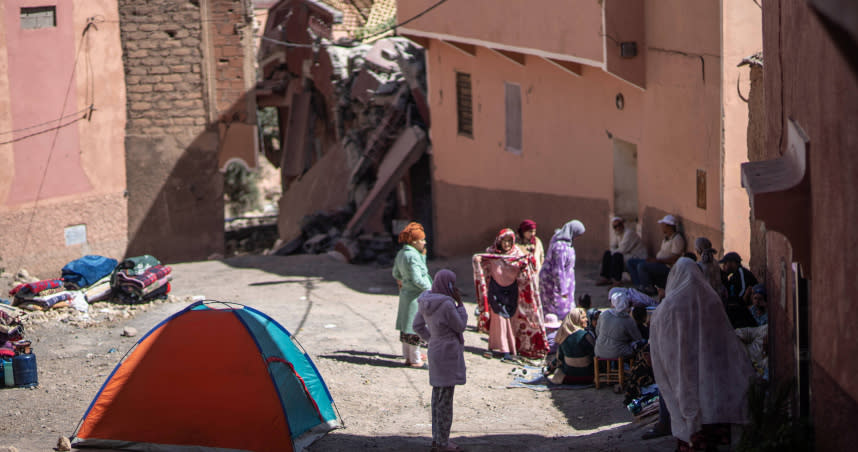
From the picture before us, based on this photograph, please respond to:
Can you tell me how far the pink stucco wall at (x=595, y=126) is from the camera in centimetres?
1084

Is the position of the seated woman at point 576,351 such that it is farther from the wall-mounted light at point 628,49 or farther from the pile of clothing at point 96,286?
the pile of clothing at point 96,286

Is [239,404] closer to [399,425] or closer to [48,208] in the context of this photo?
[399,425]

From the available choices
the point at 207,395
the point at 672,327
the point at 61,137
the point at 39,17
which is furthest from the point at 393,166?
the point at 672,327

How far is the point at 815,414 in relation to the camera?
4758 millimetres

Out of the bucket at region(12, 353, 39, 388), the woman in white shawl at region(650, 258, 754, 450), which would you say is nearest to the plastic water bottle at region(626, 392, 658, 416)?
the woman in white shawl at region(650, 258, 754, 450)

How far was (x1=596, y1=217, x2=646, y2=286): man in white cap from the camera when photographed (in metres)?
12.4

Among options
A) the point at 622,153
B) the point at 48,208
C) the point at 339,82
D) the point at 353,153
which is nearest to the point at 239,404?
the point at 622,153

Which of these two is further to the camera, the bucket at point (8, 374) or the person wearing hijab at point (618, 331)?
the bucket at point (8, 374)

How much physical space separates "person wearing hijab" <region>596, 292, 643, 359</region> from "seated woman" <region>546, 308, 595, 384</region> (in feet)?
1.24

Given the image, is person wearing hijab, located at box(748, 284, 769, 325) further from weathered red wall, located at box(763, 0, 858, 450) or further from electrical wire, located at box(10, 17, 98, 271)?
electrical wire, located at box(10, 17, 98, 271)

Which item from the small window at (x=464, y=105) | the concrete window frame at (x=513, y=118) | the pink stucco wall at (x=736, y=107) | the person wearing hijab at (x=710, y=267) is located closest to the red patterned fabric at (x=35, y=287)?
the person wearing hijab at (x=710, y=267)

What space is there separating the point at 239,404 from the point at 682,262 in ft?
11.5

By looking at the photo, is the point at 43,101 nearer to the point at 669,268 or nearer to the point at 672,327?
the point at 669,268

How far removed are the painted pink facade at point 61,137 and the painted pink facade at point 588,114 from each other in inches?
223
